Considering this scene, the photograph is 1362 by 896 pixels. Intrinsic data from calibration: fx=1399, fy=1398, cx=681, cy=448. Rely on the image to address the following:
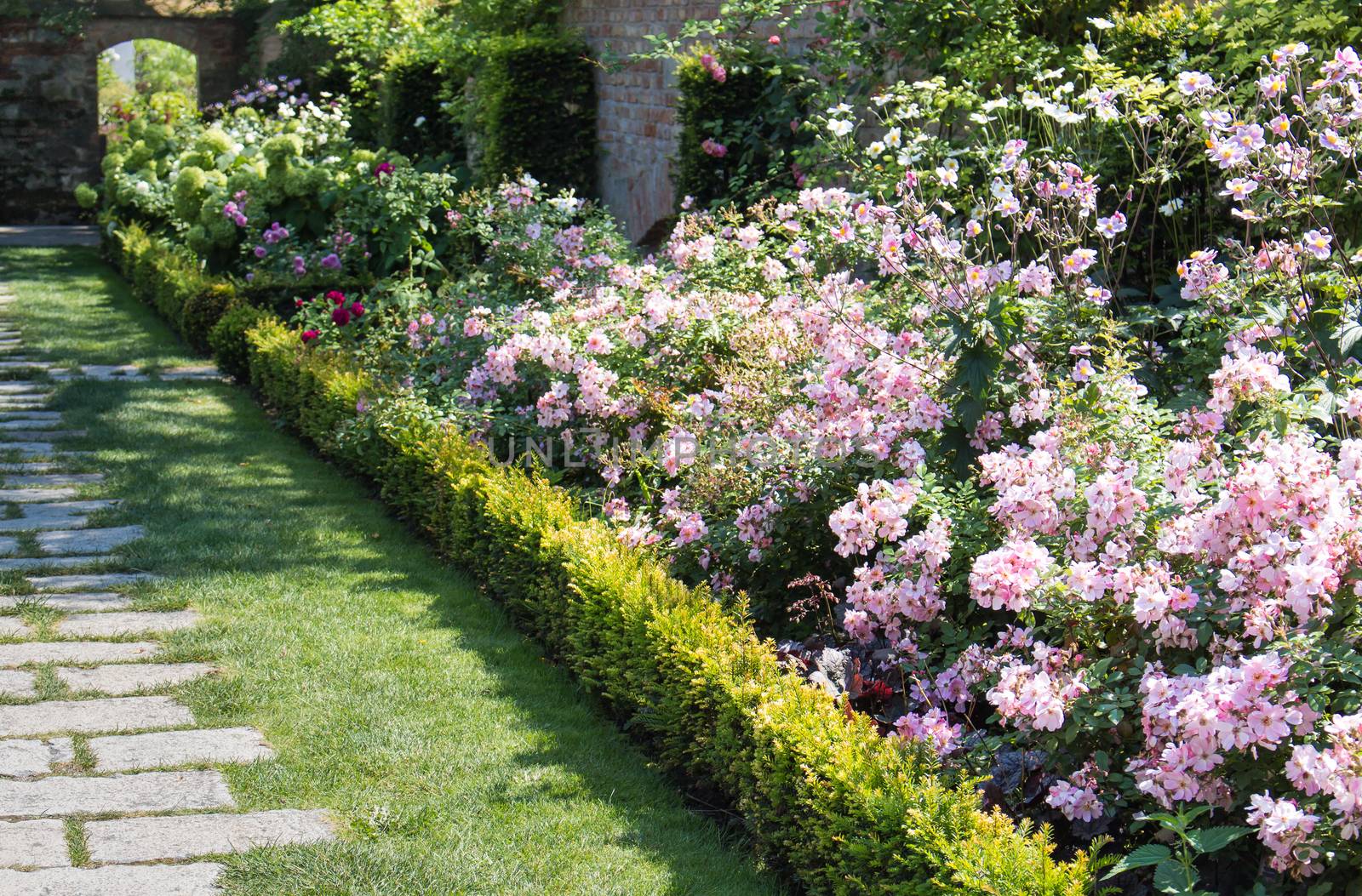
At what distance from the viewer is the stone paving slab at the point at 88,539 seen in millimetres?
5117

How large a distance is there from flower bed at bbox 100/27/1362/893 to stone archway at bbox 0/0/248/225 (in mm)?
13616

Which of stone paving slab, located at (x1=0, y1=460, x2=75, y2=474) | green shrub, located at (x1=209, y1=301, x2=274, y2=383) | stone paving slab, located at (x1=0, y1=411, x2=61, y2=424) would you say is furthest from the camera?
green shrub, located at (x1=209, y1=301, x2=274, y2=383)

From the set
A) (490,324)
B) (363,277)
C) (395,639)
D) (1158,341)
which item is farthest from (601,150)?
(395,639)

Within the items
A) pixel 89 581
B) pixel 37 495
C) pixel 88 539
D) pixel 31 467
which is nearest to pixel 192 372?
pixel 31 467

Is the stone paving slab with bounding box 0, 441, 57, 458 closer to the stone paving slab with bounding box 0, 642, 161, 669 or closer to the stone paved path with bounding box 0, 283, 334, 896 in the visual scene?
the stone paved path with bounding box 0, 283, 334, 896

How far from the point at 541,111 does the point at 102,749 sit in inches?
305

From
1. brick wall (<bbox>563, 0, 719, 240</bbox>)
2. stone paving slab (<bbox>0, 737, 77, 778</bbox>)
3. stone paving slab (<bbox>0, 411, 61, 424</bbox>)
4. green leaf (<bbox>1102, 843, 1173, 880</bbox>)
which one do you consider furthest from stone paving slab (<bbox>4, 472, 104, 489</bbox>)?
green leaf (<bbox>1102, 843, 1173, 880</bbox>)

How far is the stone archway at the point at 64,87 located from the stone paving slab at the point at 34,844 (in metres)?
16.4

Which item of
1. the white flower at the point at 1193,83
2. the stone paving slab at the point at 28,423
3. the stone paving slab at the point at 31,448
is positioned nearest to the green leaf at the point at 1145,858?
the white flower at the point at 1193,83

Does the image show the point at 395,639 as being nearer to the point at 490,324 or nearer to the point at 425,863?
the point at 425,863

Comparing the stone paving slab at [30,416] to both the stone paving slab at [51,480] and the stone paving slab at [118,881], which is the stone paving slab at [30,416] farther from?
the stone paving slab at [118,881]

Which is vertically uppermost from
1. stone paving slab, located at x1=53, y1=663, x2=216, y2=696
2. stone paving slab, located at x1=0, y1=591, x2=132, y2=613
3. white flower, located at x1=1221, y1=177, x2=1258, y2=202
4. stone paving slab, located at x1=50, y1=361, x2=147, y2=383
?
white flower, located at x1=1221, y1=177, x2=1258, y2=202

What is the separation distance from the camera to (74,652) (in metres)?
4.15

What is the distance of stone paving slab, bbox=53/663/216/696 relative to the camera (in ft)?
12.8
